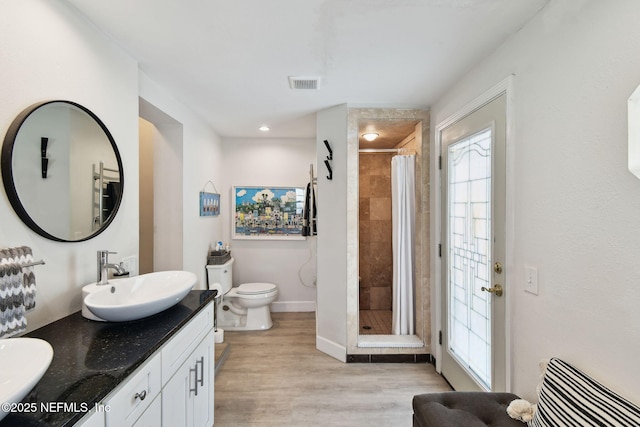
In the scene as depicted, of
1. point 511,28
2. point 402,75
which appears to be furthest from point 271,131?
point 511,28

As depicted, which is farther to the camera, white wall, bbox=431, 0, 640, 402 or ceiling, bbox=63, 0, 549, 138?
ceiling, bbox=63, 0, 549, 138

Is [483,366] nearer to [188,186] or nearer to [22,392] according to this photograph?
[22,392]

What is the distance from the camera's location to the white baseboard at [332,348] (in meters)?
2.56

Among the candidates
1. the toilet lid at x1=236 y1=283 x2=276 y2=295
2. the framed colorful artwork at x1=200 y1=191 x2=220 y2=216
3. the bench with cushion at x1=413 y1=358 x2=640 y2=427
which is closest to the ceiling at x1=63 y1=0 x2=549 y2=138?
the framed colorful artwork at x1=200 y1=191 x2=220 y2=216

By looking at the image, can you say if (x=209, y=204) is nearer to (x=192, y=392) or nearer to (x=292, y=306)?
(x=292, y=306)

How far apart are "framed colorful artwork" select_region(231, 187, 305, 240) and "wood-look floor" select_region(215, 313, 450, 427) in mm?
1396

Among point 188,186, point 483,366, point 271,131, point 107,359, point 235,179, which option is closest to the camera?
point 107,359

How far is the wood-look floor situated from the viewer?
187 cm

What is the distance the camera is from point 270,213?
3.79 metres

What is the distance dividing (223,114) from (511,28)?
2428mm

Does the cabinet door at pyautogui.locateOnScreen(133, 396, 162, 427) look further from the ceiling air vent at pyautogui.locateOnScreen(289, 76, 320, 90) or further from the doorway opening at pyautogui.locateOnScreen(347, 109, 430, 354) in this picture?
the ceiling air vent at pyautogui.locateOnScreen(289, 76, 320, 90)

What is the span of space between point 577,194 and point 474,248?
810 millimetres

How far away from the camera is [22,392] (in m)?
0.61

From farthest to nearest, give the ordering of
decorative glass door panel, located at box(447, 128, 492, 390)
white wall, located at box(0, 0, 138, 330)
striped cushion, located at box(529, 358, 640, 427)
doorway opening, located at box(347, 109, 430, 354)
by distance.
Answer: doorway opening, located at box(347, 109, 430, 354) → decorative glass door panel, located at box(447, 128, 492, 390) → white wall, located at box(0, 0, 138, 330) → striped cushion, located at box(529, 358, 640, 427)
